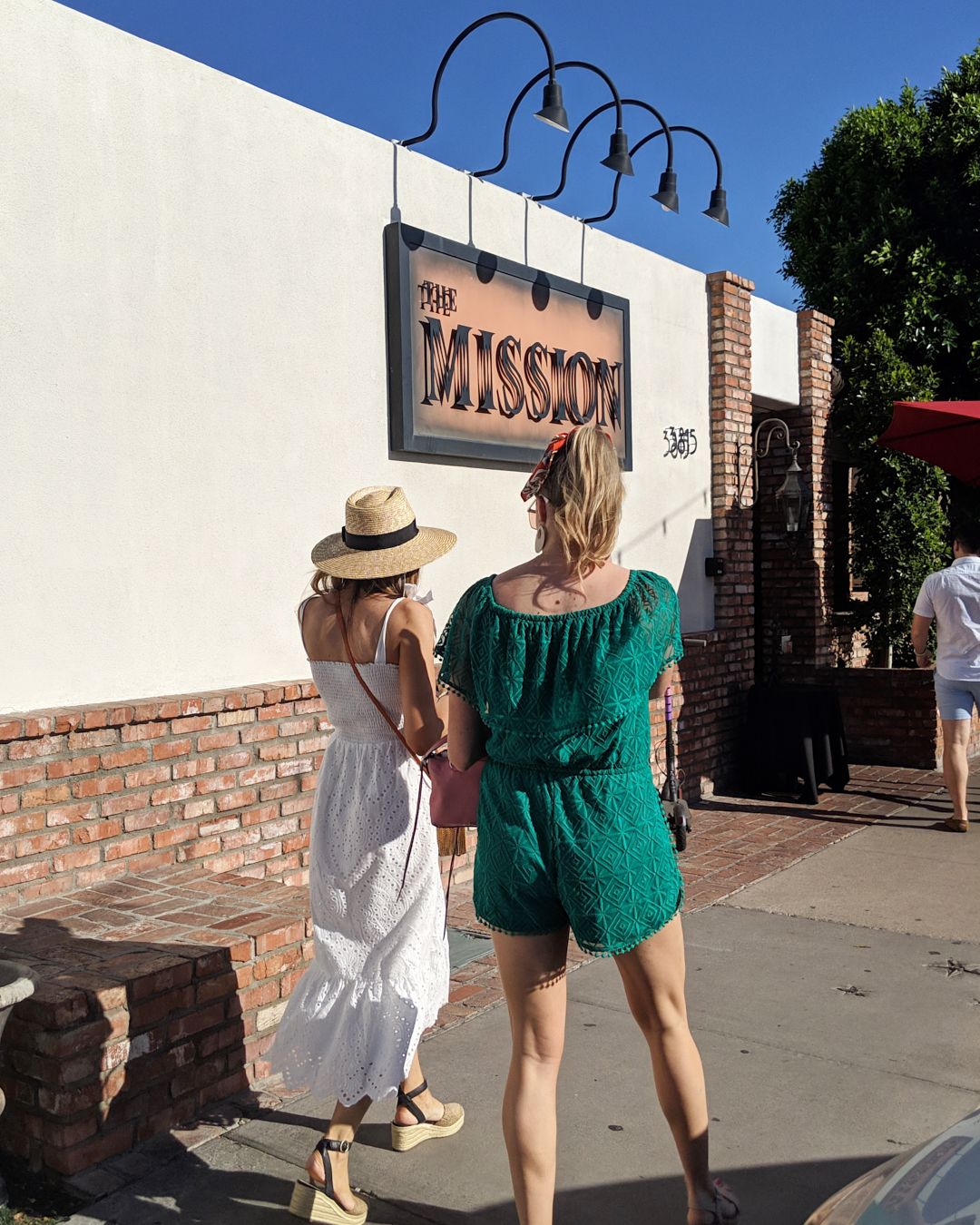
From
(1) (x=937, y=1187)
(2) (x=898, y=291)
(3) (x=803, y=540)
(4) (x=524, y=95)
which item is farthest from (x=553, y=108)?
(2) (x=898, y=291)

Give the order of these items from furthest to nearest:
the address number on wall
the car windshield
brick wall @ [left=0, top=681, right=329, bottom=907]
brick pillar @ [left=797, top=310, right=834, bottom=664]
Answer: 1. brick pillar @ [left=797, top=310, right=834, bottom=664]
2. the address number on wall
3. brick wall @ [left=0, top=681, right=329, bottom=907]
4. the car windshield

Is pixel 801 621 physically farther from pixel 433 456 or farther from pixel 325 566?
pixel 325 566

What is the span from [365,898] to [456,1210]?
0.82 meters

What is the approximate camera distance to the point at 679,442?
8250 mm

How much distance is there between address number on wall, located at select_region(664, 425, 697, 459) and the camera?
8.12 meters

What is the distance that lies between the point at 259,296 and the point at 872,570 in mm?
6412

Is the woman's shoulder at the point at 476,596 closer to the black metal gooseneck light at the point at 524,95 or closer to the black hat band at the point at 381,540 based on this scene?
the black hat band at the point at 381,540

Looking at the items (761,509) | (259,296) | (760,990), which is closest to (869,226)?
(761,509)

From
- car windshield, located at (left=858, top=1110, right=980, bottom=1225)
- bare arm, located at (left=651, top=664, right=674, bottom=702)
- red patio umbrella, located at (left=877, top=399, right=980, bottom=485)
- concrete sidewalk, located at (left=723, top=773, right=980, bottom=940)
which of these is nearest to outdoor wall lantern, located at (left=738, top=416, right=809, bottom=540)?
red patio umbrella, located at (left=877, top=399, right=980, bottom=485)

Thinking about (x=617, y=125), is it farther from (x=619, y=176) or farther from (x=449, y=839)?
(x=449, y=839)

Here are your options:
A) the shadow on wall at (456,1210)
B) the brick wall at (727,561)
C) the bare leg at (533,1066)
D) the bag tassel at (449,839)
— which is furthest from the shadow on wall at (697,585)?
the bare leg at (533,1066)

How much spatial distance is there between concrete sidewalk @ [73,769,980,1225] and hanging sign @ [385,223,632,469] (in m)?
2.47

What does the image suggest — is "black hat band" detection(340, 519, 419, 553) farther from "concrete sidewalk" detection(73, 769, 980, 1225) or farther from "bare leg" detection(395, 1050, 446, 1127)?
"concrete sidewalk" detection(73, 769, 980, 1225)

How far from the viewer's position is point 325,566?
3033 millimetres
